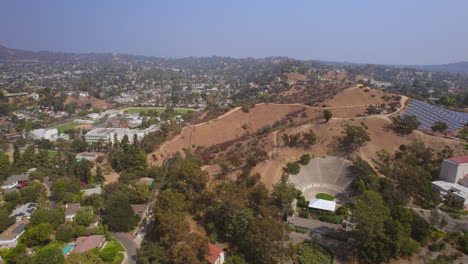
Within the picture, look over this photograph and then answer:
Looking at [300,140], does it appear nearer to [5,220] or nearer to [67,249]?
[67,249]

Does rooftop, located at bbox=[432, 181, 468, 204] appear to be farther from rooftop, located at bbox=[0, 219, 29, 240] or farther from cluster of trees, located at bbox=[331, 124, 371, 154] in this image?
rooftop, located at bbox=[0, 219, 29, 240]

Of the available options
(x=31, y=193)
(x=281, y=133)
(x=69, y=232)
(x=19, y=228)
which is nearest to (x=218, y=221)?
(x=69, y=232)

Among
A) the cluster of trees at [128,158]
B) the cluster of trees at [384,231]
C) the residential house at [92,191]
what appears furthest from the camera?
the cluster of trees at [128,158]

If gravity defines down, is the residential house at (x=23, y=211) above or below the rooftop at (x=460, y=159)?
below

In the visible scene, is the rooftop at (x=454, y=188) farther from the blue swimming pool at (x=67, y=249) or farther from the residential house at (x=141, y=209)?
the blue swimming pool at (x=67, y=249)

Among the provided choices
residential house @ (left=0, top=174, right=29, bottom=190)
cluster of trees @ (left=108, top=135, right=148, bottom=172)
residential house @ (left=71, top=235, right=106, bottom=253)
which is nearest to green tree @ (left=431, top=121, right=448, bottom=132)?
cluster of trees @ (left=108, top=135, right=148, bottom=172)

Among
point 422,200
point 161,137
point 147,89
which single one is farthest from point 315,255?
point 147,89

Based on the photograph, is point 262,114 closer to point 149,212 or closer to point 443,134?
point 443,134

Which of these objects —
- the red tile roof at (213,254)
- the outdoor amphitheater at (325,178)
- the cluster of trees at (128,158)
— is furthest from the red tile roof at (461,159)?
the cluster of trees at (128,158)
